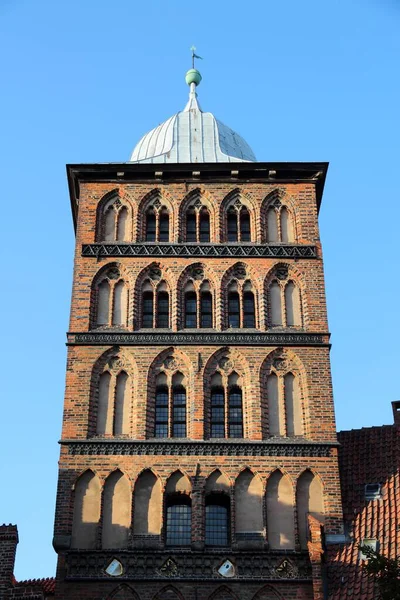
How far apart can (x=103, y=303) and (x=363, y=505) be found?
673 centimetres

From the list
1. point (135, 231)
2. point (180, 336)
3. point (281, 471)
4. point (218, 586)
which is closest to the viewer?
point (218, 586)

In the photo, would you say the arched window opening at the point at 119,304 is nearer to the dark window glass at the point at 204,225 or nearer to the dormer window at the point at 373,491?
the dark window glass at the point at 204,225

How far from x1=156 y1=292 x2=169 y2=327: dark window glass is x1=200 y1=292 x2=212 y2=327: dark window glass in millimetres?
723

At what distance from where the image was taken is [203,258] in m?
22.8

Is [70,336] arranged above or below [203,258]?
below

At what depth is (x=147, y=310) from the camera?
73.3 feet

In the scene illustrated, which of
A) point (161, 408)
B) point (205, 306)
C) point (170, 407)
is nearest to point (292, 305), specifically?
point (205, 306)

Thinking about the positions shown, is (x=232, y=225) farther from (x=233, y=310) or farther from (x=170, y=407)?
(x=170, y=407)

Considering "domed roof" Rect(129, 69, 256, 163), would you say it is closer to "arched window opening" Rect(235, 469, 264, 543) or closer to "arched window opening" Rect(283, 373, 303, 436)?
"arched window opening" Rect(283, 373, 303, 436)

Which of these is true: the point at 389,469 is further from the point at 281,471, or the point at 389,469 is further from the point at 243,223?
the point at 243,223

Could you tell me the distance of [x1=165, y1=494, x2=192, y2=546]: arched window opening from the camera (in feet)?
64.2

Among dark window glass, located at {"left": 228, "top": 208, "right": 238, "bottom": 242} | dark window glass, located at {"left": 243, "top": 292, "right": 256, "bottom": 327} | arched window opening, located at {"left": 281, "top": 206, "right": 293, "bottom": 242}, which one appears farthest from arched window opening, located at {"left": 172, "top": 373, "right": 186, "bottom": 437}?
arched window opening, located at {"left": 281, "top": 206, "right": 293, "bottom": 242}

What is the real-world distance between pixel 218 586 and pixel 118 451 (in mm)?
3181

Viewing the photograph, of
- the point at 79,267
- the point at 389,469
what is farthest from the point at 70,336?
the point at 389,469
